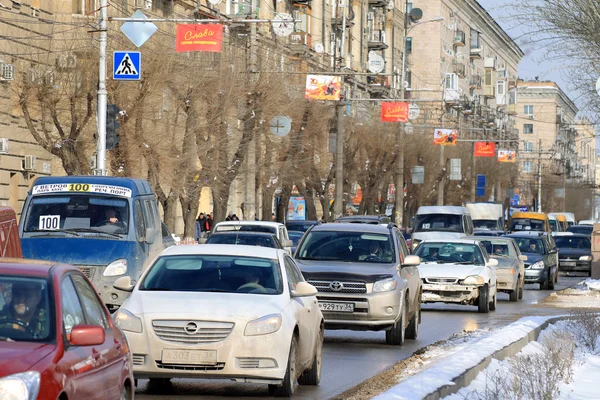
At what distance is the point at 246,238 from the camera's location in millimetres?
29938

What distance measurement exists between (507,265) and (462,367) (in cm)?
2119

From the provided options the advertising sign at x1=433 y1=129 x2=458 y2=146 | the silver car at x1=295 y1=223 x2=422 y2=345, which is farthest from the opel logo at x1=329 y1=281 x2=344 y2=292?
the advertising sign at x1=433 y1=129 x2=458 y2=146

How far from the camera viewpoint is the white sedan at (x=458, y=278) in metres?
26.6

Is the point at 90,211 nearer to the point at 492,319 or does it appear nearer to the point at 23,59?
the point at 492,319

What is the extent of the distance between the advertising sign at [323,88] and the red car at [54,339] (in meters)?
37.2

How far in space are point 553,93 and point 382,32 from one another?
2906 inches

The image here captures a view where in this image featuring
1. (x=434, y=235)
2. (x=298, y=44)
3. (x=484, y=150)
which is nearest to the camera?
(x=434, y=235)

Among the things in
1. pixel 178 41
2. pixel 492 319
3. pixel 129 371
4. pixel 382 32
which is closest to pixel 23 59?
pixel 178 41

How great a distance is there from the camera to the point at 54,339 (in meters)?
7.85

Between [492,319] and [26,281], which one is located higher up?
[26,281]

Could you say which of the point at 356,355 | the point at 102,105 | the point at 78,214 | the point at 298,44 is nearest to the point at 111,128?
the point at 102,105

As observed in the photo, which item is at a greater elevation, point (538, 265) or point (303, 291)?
point (303, 291)

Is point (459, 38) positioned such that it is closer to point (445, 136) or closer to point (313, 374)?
point (445, 136)

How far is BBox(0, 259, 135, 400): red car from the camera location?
727 centimetres
